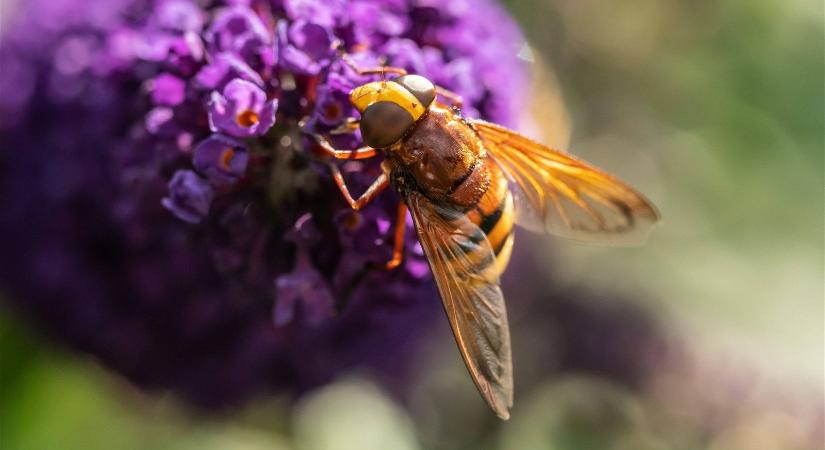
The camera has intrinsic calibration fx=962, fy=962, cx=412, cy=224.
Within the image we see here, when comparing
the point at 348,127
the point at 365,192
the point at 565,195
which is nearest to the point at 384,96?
the point at 348,127

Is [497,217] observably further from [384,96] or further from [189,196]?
[189,196]

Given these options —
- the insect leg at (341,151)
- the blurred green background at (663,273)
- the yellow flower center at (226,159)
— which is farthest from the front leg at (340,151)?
the blurred green background at (663,273)

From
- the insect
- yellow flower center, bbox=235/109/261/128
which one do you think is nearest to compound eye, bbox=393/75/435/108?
the insect

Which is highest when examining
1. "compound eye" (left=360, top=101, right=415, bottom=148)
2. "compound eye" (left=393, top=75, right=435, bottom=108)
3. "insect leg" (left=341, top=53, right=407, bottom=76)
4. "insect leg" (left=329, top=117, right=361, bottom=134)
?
"compound eye" (left=393, top=75, right=435, bottom=108)

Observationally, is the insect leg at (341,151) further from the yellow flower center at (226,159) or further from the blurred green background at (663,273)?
the blurred green background at (663,273)

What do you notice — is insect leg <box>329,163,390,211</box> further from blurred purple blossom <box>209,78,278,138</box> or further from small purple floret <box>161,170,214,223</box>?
small purple floret <box>161,170,214,223</box>

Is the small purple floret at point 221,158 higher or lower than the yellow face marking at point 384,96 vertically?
lower

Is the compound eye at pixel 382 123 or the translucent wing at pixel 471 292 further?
the compound eye at pixel 382 123
